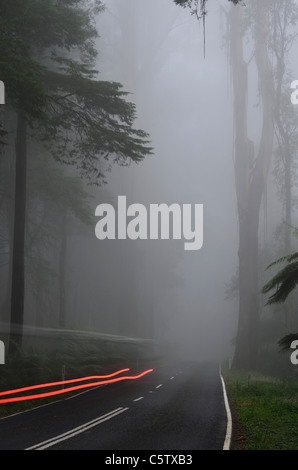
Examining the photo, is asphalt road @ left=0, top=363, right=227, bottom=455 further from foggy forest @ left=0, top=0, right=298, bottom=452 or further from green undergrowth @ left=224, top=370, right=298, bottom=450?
foggy forest @ left=0, top=0, right=298, bottom=452

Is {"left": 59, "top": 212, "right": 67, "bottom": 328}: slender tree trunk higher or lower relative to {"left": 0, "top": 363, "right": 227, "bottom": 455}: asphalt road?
higher

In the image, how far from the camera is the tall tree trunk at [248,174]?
31.2 m

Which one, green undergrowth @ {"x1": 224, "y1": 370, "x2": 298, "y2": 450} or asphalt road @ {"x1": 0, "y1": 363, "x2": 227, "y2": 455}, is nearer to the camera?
asphalt road @ {"x1": 0, "y1": 363, "x2": 227, "y2": 455}

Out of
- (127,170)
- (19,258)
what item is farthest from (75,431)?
(127,170)

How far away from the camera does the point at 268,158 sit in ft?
107

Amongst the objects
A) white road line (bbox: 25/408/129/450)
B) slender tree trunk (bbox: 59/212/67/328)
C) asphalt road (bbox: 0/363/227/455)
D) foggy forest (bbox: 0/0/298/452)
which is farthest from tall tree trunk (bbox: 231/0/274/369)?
white road line (bbox: 25/408/129/450)

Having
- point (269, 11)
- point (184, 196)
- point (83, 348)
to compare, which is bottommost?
point (83, 348)

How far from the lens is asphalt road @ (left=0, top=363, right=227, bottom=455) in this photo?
28.5ft

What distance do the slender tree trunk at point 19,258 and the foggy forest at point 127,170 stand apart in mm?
55

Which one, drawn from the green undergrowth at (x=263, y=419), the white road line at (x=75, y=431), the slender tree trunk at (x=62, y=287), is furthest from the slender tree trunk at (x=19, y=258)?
the slender tree trunk at (x=62, y=287)

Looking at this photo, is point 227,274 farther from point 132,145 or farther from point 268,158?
point 132,145

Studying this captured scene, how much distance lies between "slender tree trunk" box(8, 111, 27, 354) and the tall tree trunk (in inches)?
699
